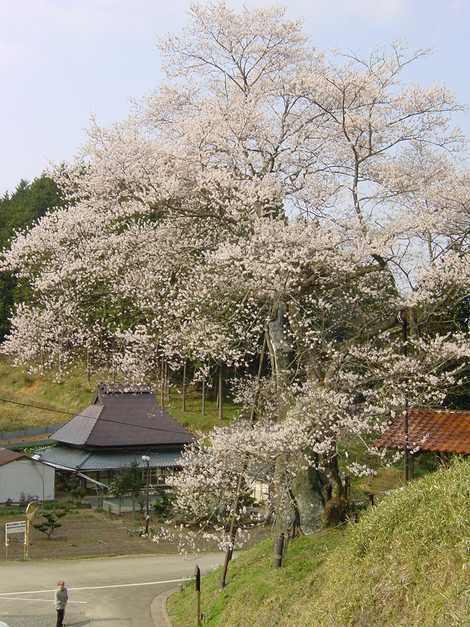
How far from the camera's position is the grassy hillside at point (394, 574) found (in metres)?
6.47

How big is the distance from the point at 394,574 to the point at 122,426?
82.7 feet

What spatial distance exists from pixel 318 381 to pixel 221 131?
463cm

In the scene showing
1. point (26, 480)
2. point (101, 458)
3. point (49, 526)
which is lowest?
point (49, 526)

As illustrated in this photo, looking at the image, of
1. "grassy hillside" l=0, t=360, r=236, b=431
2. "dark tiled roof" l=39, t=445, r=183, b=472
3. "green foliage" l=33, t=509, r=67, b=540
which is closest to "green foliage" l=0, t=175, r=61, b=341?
"grassy hillside" l=0, t=360, r=236, b=431

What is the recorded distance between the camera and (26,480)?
2836cm

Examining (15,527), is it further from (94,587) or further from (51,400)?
(51,400)

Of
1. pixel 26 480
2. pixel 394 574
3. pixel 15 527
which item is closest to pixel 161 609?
pixel 15 527

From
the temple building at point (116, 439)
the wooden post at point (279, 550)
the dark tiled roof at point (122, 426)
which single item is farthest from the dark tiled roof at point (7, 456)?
the wooden post at point (279, 550)

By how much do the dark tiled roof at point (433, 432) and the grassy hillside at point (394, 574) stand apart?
2672mm

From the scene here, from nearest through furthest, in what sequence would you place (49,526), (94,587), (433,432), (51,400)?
(433,432) → (94,587) → (49,526) → (51,400)

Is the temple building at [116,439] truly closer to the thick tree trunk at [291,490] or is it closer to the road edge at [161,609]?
the road edge at [161,609]

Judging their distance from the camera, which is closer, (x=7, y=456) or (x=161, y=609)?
(x=161, y=609)

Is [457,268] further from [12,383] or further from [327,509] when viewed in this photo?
[12,383]

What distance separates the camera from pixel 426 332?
13.7 metres
